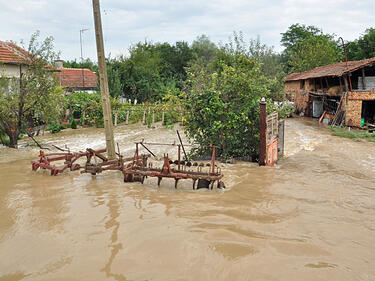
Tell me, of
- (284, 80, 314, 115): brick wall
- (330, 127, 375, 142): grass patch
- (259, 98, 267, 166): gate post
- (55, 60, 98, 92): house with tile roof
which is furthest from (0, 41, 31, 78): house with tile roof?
(284, 80, 314, 115): brick wall

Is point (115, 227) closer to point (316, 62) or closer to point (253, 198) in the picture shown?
point (253, 198)

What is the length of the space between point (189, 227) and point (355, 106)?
18.8 metres

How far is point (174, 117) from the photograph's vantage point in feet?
72.9

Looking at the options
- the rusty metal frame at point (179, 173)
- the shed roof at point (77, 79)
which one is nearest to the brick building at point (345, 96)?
the rusty metal frame at point (179, 173)

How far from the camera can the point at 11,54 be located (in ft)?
59.7

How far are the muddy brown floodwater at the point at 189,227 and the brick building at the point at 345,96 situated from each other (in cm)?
1216

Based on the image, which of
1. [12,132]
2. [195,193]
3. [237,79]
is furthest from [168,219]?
[12,132]

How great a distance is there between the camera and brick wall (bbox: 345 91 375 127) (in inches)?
784

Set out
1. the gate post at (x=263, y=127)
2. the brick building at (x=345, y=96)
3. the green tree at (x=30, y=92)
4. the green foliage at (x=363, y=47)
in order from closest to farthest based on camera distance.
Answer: the gate post at (x=263, y=127)
the green tree at (x=30, y=92)
the brick building at (x=345, y=96)
the green foliage at (x=363, y=47)

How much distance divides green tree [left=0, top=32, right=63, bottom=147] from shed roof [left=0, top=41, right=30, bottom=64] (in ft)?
0.80

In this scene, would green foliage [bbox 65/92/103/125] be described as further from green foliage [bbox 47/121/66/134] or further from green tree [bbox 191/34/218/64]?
green tree [bbox 191/34/218/64]

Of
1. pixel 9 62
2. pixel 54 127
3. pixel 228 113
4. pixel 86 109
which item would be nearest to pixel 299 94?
pixel 86 109

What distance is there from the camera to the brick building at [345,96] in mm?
20359

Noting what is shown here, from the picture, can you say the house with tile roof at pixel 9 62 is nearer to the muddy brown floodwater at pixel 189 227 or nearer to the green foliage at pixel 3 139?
the green foliage at pixel 3 139
